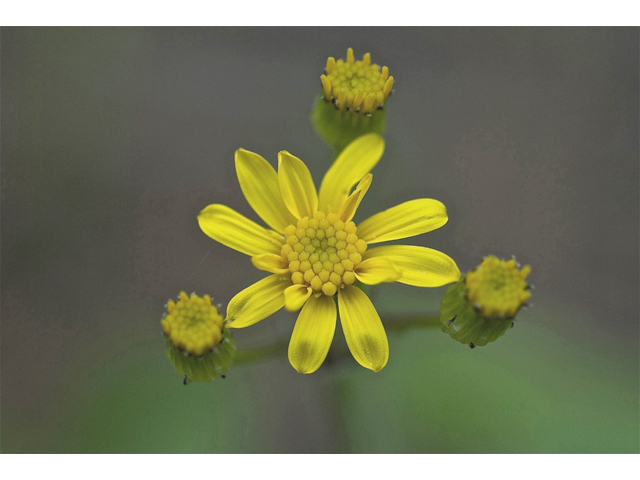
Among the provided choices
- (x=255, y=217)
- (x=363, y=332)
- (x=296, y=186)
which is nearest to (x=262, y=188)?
(x=296, y=186)

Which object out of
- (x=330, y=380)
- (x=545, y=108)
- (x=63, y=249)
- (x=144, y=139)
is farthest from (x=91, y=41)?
(x=545, y=108)

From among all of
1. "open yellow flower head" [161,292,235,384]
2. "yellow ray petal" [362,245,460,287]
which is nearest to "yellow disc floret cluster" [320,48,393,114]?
"yellow ray petal" [362,245,460,287]

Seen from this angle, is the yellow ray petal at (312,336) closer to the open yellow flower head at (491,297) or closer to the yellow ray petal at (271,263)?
the yellow ray petal at (271,263)

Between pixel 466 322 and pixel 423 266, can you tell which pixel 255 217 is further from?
pixel 466 322

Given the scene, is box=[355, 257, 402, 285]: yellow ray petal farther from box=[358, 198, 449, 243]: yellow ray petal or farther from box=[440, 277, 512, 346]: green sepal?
box=[440, 277, 512, 346]: green sepal

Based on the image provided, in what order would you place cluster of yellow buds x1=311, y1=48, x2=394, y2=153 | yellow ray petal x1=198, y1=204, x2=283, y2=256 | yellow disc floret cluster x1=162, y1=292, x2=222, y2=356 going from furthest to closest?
cluster of yellow buds x1=311, y1=48, x2=394, y2=153, yellow ray petal x1=198, y1=204, x2=283, y2=256, yellow disc floret cluster x1=162, y1=292, x2=222, y2=356

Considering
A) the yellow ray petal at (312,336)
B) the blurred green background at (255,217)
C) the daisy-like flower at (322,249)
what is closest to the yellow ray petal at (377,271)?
the daisy-like flower at (322,249)
